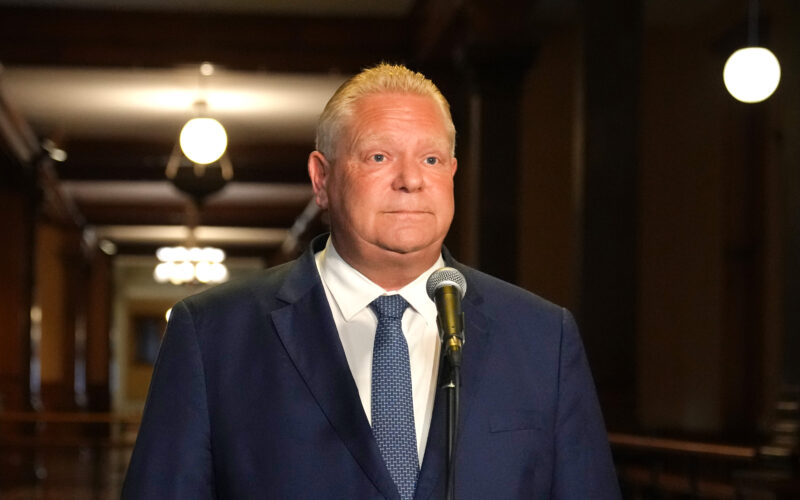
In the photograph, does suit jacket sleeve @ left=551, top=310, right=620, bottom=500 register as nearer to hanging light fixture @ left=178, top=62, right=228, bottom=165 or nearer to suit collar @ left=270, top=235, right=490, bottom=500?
suit collar @ left=270, top=235, right=490, bottom=500

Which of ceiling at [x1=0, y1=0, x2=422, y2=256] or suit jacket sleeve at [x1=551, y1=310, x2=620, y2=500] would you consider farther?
ceiling at [x1=0, y1=0, x2=422, y2=256]

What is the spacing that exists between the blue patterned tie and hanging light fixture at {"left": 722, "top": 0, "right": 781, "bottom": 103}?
5831mm

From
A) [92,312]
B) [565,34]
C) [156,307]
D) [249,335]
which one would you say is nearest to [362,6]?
[565,34]

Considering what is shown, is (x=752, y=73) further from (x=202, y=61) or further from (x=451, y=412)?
(x=451, y=412)

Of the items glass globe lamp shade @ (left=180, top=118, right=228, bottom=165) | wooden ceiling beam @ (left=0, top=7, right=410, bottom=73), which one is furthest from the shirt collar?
glass globe lamp shade @ (left=180, top=118, right=228, bottom=165)

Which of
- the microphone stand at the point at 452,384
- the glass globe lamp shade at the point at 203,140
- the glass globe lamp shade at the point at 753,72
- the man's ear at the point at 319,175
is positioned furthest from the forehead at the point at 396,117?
the glass globe lamp shade at the point at 203,140

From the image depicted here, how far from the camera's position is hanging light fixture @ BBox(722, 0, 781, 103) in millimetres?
7488

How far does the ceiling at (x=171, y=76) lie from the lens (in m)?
9.94

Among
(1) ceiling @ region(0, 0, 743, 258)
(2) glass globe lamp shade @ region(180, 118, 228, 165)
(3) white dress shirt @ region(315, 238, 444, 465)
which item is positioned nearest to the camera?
(3) white dress shirt @ region(315, 238, 444, 465)

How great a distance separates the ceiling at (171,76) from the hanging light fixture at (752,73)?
2.87m

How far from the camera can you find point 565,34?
37.4 feet

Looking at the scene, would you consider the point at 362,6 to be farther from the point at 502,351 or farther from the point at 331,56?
the point at 502,351

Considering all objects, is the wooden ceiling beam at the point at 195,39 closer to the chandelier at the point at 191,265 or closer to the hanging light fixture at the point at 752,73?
the hanging light fixture at the point at 752,73

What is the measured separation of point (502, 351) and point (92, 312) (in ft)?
85.4
